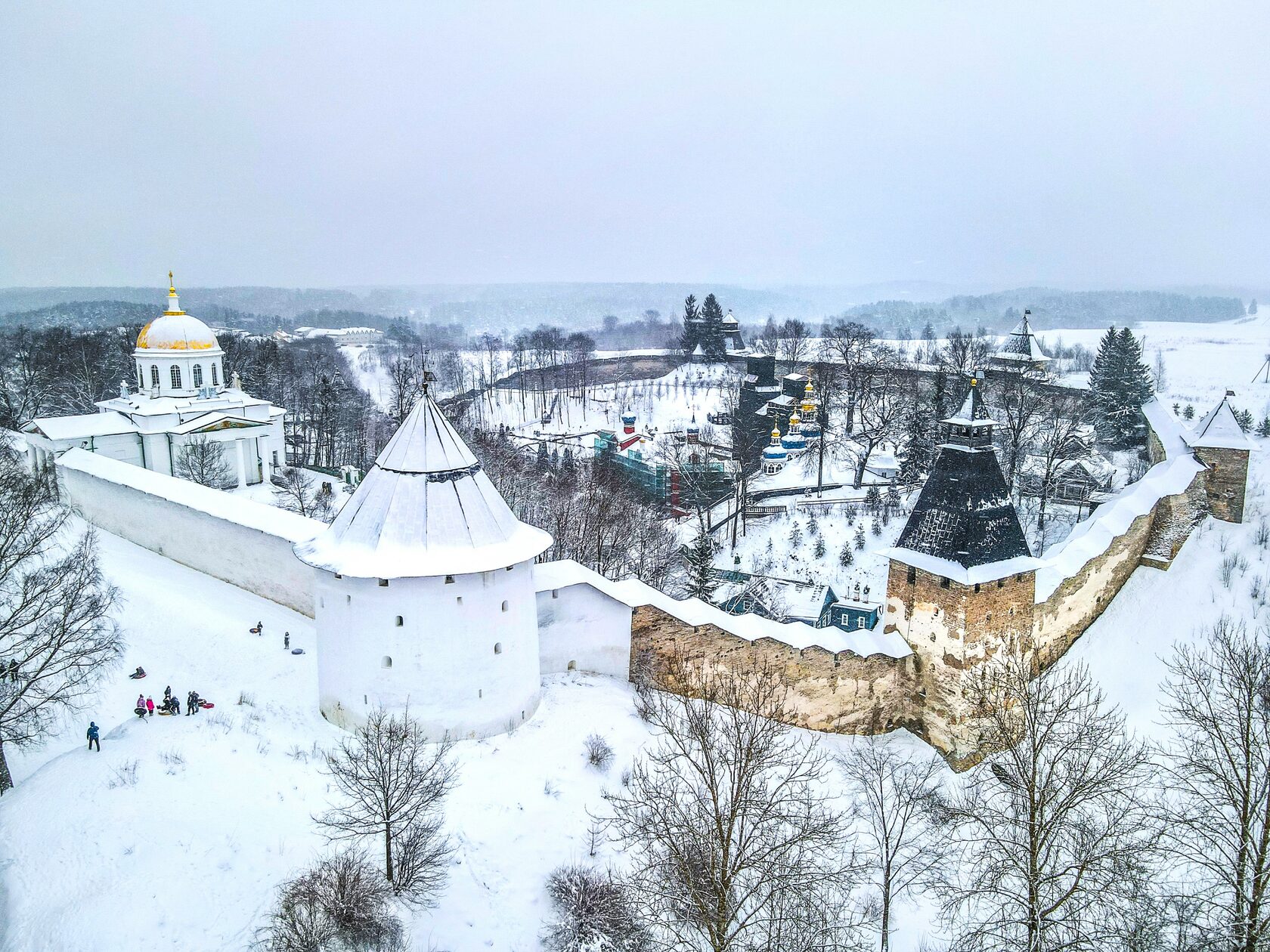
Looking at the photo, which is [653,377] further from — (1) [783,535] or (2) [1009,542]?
(2) [1009,542]

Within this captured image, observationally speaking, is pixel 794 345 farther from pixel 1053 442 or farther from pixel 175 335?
pixel 175 335

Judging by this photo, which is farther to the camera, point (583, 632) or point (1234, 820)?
point (583, 632)

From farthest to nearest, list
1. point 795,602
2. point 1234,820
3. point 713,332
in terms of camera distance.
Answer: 1. point 713,332
2. point 795,602
3. point 1234,820

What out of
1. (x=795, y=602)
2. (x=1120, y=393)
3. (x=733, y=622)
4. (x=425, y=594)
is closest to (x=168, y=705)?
(x=425, y=594)

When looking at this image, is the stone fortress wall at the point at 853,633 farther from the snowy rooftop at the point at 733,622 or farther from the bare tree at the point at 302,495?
the bare tree at the point at 302,495

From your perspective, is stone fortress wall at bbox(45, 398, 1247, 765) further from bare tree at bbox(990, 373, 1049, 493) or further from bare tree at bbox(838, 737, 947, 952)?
bare tree at bbox(990, 373, 1049, 493)

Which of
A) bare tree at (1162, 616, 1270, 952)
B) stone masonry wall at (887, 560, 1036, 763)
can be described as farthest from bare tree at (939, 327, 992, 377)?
bare tree at (1162, 616, 1270, 952)
